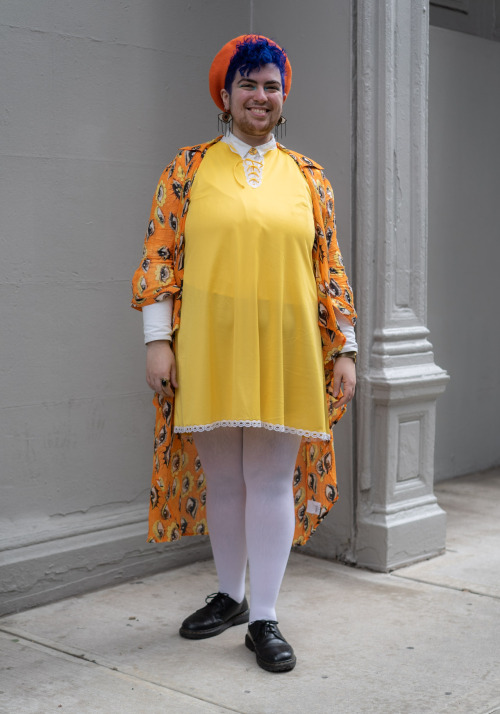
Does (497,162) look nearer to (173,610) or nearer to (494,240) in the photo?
(494,240)

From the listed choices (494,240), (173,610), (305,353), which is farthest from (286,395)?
(494,240)

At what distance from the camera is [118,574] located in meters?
3.83

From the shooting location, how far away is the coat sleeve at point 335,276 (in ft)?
10.1

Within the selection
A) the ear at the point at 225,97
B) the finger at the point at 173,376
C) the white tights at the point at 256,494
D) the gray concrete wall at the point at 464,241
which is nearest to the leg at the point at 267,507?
the white tights at the point at 256,494

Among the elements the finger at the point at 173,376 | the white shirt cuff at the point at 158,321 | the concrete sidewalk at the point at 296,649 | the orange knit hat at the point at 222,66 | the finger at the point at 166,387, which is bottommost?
the concrete sidewalk at the point at 296,649

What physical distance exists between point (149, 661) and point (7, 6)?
228cm

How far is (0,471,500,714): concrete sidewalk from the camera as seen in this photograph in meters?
2.75

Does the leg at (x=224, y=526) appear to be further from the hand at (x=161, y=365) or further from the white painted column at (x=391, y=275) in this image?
the white painted column at (x=391, y=275)

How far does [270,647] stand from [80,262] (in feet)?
5.24

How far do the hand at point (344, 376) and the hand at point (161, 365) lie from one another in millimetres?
510

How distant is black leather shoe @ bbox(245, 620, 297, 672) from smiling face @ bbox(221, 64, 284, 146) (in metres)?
1.53

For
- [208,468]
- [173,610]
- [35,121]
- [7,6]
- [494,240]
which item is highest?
[7,6]

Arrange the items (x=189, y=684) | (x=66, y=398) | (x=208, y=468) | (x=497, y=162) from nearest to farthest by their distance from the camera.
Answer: (x=189, y=684)
(x=208, y=468)
(x=66, y=398)
(x=497, y=162)

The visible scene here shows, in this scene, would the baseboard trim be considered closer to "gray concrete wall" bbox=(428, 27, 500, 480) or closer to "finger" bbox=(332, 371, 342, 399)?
"finger" bbox=(332, 371, 342, 399)
